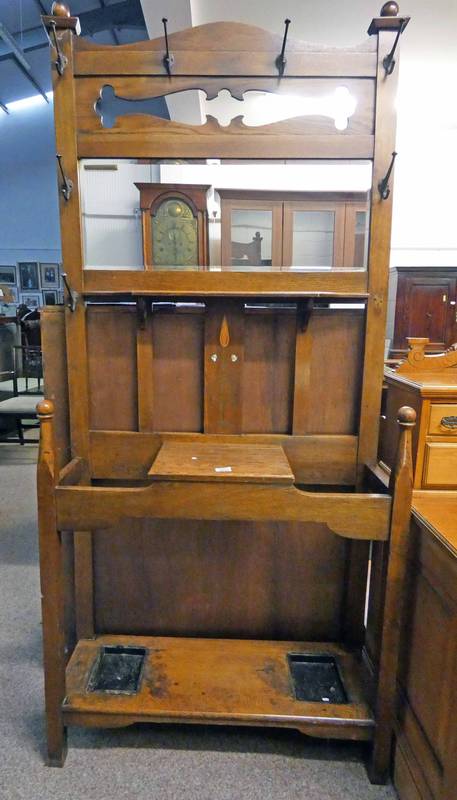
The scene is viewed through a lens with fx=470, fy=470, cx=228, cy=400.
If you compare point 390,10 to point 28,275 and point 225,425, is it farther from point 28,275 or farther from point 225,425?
point 28,275

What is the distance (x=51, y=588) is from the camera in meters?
1.24

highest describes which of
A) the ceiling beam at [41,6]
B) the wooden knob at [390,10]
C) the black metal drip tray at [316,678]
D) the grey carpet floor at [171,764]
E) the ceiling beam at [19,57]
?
the ceiling beam at [41,6]

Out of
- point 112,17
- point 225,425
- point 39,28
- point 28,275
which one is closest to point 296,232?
point 225,425

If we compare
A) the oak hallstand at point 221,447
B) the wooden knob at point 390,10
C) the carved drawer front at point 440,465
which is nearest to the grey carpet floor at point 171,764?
the oak hallstand at point 221,447

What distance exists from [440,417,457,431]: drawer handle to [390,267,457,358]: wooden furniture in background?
2167mm

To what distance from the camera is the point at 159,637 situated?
5.30 ft

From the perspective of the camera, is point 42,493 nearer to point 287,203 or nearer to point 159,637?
point 159,637

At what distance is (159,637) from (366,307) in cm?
129

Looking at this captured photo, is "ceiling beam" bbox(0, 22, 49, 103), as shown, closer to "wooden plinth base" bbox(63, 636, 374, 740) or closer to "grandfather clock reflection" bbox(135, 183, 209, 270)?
"grandfather clock reflection" bbox(135, 183, 209, 270)

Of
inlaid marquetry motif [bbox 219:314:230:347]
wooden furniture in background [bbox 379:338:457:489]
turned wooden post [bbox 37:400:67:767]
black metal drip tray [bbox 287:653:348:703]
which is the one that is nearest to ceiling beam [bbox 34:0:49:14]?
inlaid marquetry motif [bbox 219:314:230:347]

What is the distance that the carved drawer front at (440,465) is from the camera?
1.38m

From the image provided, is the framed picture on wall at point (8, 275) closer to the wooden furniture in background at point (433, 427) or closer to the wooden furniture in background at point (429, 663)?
the wooden furniture in background at point (433, 427)

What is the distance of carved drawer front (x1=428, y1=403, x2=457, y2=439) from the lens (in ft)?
4.43

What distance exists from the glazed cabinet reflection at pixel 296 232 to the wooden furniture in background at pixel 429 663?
2.48 ft
